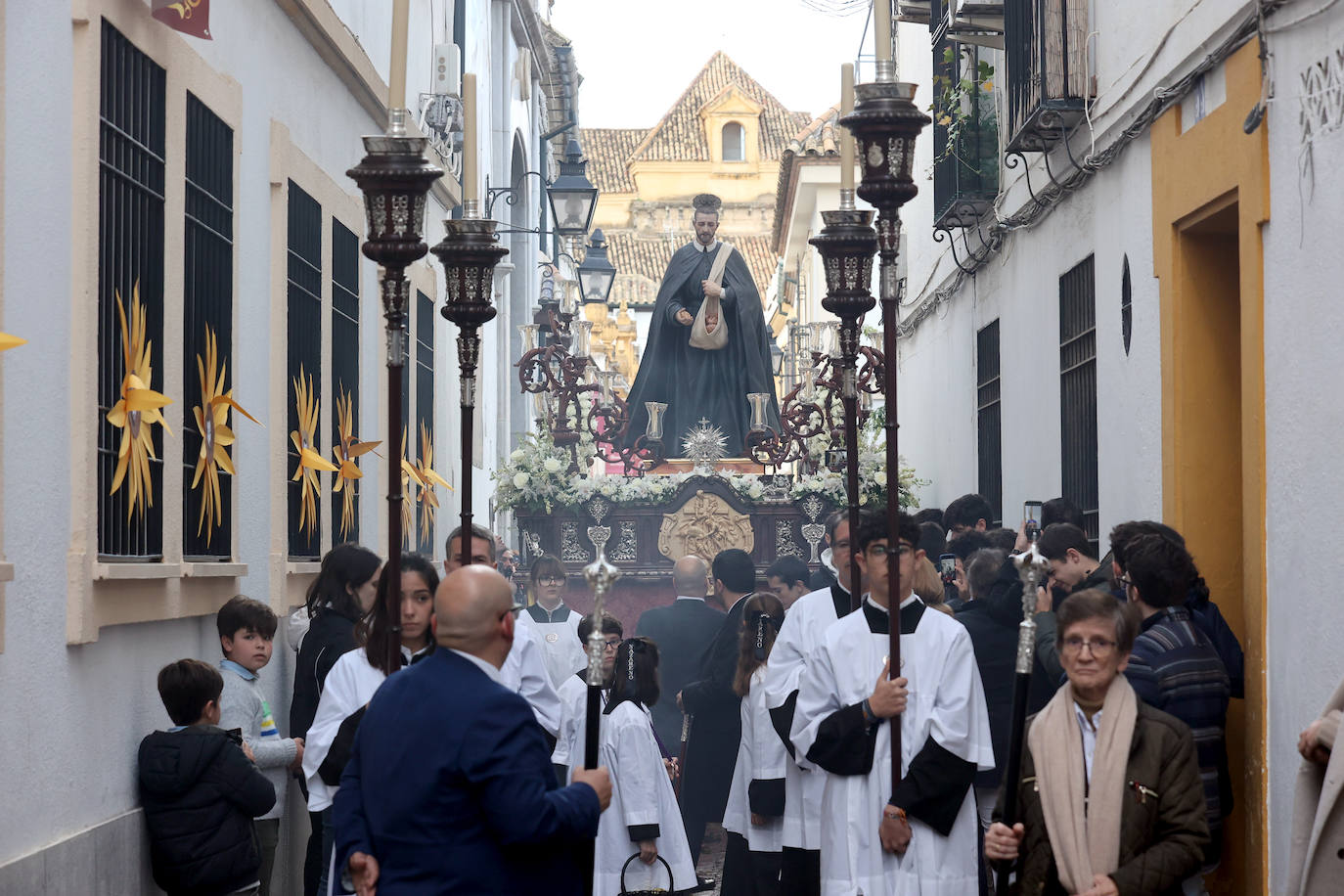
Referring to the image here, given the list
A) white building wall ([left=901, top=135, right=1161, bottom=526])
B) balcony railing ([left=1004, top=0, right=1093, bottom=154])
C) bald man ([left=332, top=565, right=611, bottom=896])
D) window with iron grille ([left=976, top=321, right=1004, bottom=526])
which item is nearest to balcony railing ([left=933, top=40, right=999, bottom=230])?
white building wall ([left=901, top=135, right=1161, bottom=526])

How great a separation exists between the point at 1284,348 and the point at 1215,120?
1414mm

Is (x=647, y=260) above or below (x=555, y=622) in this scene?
above

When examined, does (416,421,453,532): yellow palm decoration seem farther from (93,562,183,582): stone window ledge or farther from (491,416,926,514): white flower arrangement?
(93,562,183,582): stone window ledge

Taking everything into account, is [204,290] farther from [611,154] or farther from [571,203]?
[611,154]

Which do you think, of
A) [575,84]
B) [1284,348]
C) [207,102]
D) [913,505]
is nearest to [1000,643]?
[1284,348]

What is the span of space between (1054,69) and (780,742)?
4694 mm

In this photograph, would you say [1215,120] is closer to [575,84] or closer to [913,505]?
[913,505]

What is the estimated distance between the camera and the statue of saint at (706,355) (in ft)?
54.9

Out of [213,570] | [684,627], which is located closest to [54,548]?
[213,570]

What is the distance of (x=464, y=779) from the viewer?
416 cm

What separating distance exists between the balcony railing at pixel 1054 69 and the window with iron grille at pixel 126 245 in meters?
5.18

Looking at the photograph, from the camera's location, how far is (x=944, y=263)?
16.5 meters

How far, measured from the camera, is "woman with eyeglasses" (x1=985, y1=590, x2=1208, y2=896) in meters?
4.74

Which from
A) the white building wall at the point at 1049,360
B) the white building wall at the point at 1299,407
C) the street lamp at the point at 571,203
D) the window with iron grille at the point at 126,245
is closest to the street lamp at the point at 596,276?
the white building wall at the point at 1049,360
